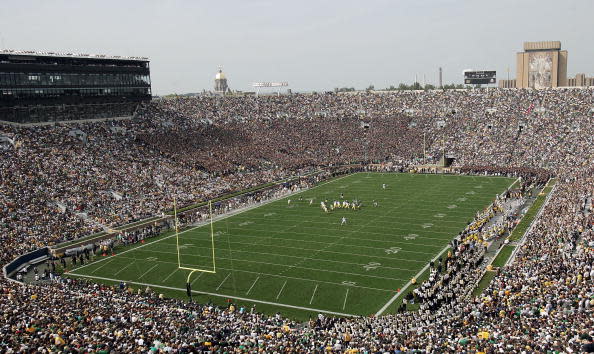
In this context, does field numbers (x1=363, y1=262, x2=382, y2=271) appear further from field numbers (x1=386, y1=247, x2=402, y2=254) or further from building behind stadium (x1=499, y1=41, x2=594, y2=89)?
building behind stadium (x1=499, y1=41, x2=594, y2=89)

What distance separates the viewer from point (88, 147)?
1672 inches

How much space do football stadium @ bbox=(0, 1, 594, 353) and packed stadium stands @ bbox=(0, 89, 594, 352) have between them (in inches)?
5.3

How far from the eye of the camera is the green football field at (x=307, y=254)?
2097 centimetres

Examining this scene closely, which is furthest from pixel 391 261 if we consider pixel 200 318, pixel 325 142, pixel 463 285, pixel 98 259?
pixel 325 142

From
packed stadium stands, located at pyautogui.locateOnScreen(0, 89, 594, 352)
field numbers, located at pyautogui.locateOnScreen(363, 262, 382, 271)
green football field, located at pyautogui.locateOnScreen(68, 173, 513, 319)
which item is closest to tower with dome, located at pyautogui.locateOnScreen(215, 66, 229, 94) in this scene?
packed stadium stands, located at pyautogui.locateOnScreen(0, 89, 594, 352)

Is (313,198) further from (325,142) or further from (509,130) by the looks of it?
(509,130)

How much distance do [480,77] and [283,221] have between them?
195 ft

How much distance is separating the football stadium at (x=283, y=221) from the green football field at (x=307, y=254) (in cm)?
14

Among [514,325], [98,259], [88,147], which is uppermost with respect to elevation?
[88,147]

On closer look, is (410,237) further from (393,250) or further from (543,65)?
(543,65)

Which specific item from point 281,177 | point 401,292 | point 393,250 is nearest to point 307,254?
point 393,250

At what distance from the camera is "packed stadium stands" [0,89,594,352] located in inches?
537

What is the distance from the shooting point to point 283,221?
3328 cm

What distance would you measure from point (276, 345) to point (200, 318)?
13.8ft
